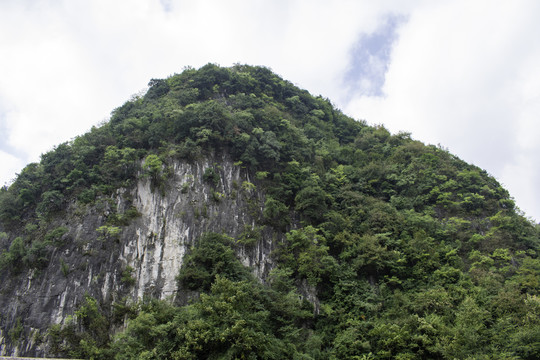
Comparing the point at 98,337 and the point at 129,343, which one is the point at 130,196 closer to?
the point at 98,337

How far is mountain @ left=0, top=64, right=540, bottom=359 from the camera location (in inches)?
548

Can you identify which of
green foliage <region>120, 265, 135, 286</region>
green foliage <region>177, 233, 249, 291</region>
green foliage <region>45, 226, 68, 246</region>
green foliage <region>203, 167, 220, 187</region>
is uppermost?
green foliage <region>203, 167, 220, 187</region>

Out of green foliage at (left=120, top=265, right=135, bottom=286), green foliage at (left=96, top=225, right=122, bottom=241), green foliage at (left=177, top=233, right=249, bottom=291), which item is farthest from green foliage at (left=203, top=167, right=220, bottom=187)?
green foliage at (left=120, top=265, right=135, bottom=286)

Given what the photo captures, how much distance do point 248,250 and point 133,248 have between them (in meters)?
6.09

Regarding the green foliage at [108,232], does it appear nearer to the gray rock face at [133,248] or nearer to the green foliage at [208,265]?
the gray rock face at [133,248]

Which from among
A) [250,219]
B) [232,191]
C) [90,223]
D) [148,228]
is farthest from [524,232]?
[90,223]

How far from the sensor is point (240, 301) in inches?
555

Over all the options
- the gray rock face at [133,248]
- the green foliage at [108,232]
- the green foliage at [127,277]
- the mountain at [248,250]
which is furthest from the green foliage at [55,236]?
the green foliage at [127,277]

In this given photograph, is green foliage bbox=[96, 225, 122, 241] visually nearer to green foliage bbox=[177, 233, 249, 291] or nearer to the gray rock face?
the gray rock face

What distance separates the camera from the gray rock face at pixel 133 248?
1555 centimetres

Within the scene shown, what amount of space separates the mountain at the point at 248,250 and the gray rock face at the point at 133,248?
0.06 m

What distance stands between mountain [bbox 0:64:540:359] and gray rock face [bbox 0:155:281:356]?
6 cm

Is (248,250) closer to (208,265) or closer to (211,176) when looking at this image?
(208,265)

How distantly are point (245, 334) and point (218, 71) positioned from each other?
23387 millimetres
